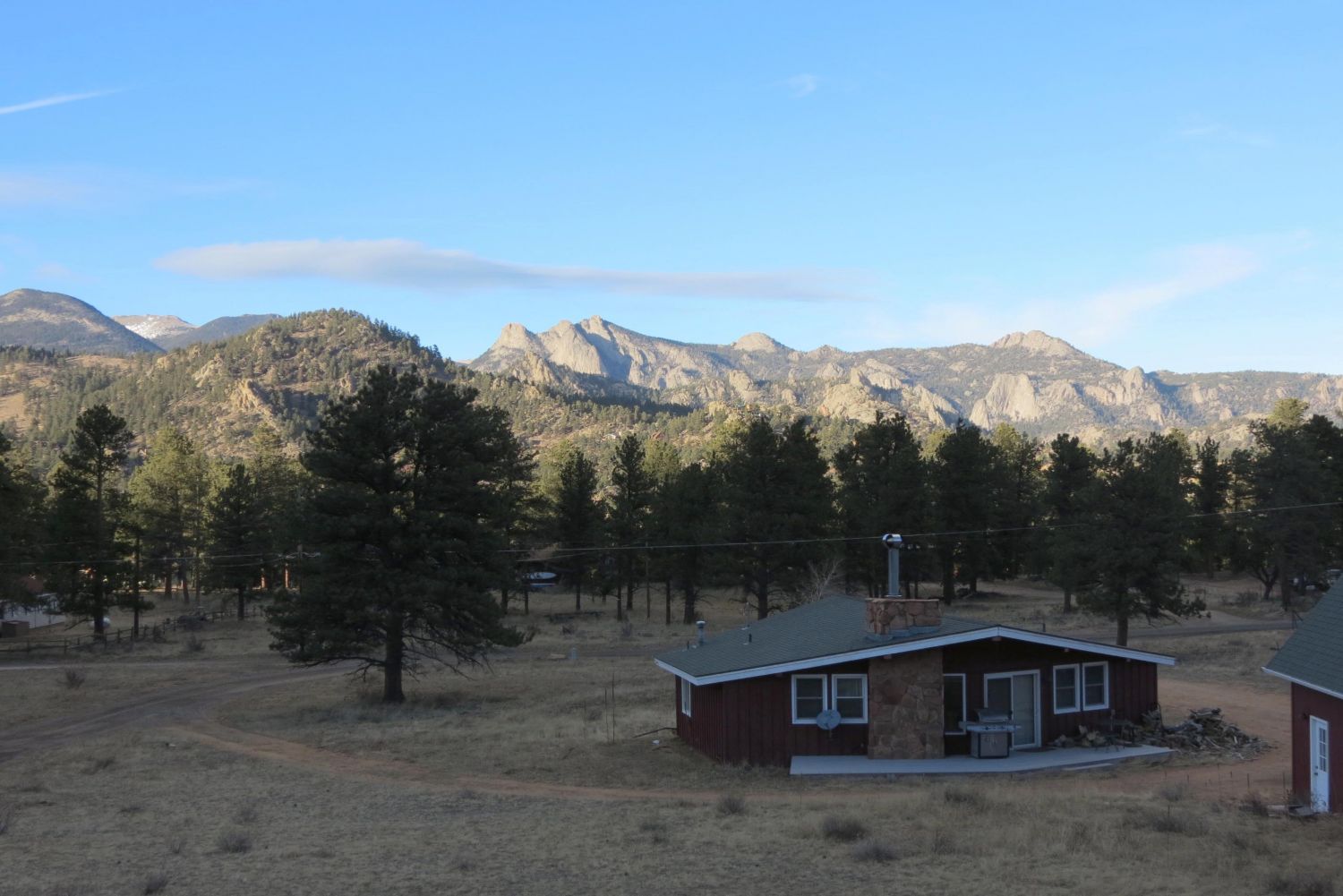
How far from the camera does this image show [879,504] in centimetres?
6506

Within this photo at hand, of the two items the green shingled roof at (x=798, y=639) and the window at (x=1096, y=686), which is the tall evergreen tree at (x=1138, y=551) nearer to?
the green shingled roof at (x=798, y=639)

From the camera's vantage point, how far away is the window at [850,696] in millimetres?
25594

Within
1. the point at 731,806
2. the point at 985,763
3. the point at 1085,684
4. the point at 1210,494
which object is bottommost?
the point at 985,763

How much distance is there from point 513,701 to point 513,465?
34136 mm

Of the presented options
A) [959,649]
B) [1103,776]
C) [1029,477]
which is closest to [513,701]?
[959,649]

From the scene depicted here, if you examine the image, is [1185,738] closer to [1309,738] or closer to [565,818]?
[1309,738]

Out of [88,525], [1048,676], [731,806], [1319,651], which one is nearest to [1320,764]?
[1319,651]

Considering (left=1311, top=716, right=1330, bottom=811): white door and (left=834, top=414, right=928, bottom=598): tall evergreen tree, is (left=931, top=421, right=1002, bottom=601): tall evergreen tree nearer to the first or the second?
(left=834, top=414, right=928, bottom=598): tall evergreen tree

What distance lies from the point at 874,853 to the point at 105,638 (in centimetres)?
5473

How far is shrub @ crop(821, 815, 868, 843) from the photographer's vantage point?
55.4 feet

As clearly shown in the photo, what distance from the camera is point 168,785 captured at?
23969 mm

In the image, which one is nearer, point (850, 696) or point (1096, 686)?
point (850, 696)

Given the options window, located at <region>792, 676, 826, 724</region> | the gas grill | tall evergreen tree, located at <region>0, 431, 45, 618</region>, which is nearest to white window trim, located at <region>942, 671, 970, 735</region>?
the gas grill

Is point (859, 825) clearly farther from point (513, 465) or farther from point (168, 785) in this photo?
point (513, 465)
